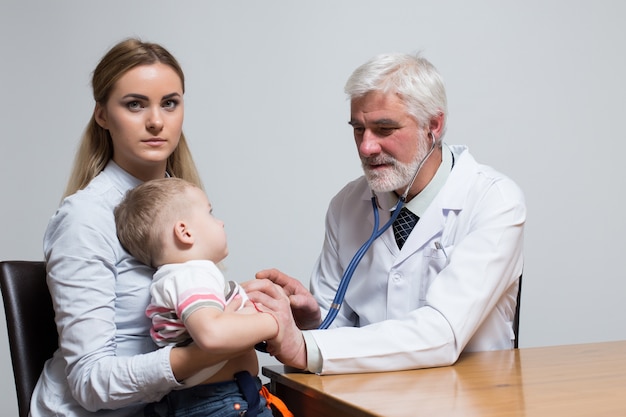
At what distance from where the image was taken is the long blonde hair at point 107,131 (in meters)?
1.67

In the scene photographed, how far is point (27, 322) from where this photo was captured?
1.63 meters

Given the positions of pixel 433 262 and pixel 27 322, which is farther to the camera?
pixel 433 262

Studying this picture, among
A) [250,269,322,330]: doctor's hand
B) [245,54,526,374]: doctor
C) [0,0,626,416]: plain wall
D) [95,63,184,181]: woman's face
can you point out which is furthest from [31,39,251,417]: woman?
[0,0,626,416]: plain wall

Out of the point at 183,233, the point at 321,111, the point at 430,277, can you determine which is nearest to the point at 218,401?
the point at 183,233

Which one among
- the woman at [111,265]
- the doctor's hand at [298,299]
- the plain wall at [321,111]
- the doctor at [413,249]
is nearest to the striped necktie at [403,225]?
the doctor at [413,249]

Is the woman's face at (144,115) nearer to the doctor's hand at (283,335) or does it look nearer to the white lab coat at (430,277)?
the doctor's hand at (283,335)

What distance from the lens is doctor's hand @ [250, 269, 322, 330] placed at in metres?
1.93

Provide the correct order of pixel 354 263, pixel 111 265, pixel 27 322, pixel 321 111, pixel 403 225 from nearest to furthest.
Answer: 1. pixel 111 265
2. pixel 27 322
3. pixel 354 263
4. pixel 403 225
5. pixel 321 111

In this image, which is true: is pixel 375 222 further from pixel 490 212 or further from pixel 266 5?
pixel 266 5

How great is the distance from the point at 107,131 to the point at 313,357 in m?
0.71

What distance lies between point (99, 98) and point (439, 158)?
94 cm

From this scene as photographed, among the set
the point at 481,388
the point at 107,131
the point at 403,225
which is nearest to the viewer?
the point at 481,388

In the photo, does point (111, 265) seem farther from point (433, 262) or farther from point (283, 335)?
point (433, 262)

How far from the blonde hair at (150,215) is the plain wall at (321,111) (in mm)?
1302
